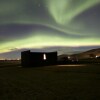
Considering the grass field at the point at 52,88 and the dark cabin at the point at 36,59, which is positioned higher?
the dark cabin at the point at 36,59

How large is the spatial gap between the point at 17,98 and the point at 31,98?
1.14 metres

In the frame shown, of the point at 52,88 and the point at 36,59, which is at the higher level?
the point at 36,59

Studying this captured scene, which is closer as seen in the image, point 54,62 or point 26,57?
point 26,57

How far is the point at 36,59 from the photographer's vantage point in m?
69.1

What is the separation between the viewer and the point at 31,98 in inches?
638

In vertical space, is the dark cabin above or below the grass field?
above

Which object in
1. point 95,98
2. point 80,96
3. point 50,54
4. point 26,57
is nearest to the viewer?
point 95,98

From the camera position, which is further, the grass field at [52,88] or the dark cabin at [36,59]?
the dark cabin at [36,59]

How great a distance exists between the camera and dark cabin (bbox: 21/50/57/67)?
67625 mm

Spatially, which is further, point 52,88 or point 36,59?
point 36,59

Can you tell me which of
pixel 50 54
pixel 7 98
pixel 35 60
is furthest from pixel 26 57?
pixel 7 98

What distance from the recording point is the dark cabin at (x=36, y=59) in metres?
67.6

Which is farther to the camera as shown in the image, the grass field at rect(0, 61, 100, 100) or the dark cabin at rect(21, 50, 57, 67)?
the dark cabin at rect(21, 50, 57, 67)

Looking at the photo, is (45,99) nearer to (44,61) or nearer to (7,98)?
(7,98)
